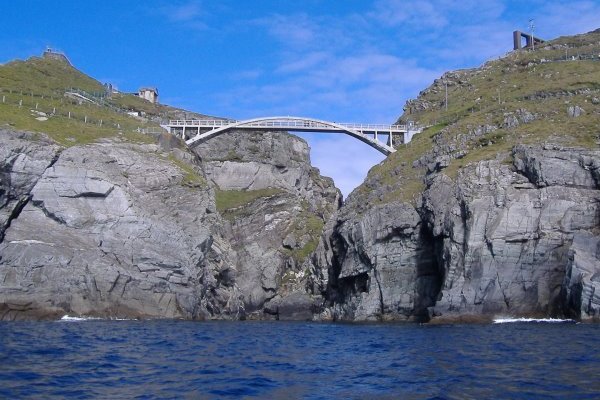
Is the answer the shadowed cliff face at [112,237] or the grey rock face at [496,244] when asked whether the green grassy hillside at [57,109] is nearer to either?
the shadowed cliff face at [112,237]

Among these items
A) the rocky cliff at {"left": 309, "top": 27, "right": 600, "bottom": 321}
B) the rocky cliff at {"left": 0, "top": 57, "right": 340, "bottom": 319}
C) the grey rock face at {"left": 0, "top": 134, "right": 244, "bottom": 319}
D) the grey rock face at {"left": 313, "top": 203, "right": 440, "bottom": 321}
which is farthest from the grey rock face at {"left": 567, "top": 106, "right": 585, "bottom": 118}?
Answer: the grey rock face at {"left": 0, "top": 134, "right": 244, "bottom": 319}

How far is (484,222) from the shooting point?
79938 mm

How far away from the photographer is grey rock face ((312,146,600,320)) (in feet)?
243

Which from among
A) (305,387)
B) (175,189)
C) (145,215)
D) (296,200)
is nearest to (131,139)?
(175,189)

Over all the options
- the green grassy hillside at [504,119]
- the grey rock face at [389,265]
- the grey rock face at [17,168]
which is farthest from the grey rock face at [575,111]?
the grey rock face at [17,168]

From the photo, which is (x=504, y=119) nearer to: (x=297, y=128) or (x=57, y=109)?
(x=297, y=128)

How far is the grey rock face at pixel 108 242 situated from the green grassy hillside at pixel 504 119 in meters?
31.0

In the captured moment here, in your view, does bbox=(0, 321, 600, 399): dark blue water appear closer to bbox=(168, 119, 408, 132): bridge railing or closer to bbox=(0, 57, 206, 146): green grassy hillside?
bbox=(0, 57, 206, 146): green grassy hillside

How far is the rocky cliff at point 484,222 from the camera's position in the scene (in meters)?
75.3

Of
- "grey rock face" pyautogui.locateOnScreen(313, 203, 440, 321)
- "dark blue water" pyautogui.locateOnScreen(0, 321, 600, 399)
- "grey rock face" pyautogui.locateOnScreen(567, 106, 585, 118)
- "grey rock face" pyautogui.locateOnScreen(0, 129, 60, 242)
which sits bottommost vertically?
"dark blue water" pyautogui.locateOnScreen(0, 321, 600, 399)

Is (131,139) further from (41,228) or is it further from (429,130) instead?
(429,130)

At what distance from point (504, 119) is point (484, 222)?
3061cm

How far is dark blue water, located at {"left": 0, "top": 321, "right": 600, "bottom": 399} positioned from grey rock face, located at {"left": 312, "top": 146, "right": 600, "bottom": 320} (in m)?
31.2

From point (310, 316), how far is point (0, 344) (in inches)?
3440
